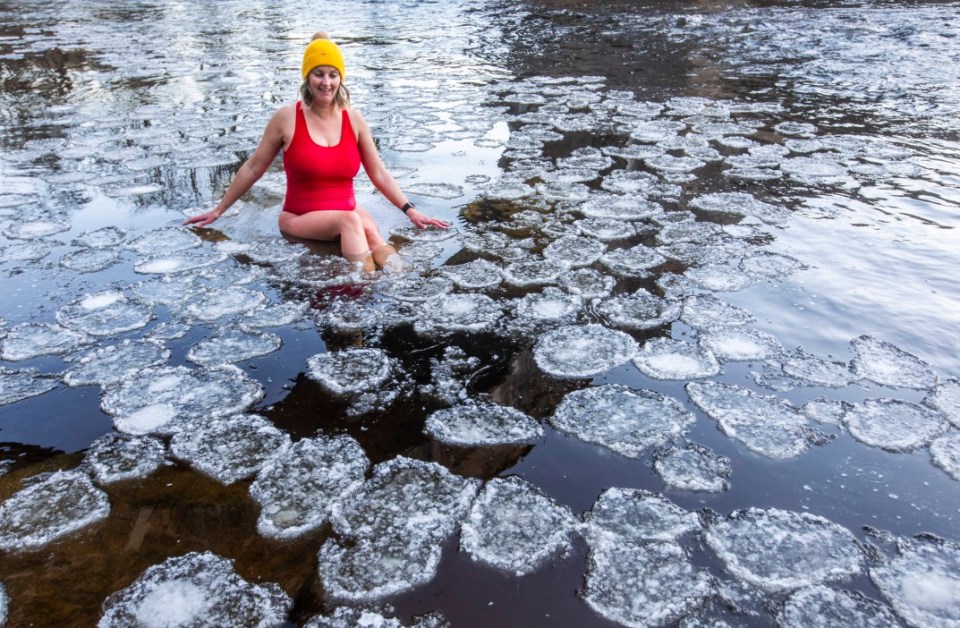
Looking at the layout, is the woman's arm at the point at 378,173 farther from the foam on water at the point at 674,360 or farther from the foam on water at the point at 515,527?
the foam on water at the point at 515,527

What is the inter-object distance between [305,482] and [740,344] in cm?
214

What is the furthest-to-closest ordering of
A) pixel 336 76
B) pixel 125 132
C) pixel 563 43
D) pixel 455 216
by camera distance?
pixel 563 43
pixel 125 132
pixel 455 216
pixel 336 76

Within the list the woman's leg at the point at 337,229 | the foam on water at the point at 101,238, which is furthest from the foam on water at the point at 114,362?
the foam on water at the point at 101,238

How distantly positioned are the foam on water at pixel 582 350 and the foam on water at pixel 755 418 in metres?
0.39

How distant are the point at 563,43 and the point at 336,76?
942 cm

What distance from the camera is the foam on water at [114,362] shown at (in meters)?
2.98

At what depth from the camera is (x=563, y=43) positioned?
1248 cm

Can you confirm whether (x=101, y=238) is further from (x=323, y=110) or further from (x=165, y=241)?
(x=323, y=110)

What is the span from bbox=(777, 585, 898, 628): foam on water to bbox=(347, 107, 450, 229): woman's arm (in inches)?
127

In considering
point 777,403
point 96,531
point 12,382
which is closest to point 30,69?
point 12,382

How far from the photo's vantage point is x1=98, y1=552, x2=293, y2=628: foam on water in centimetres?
189

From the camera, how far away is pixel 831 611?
191cm

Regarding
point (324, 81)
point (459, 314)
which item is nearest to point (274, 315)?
point (459, 314)

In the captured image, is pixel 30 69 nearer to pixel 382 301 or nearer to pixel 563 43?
pixel 563 43
